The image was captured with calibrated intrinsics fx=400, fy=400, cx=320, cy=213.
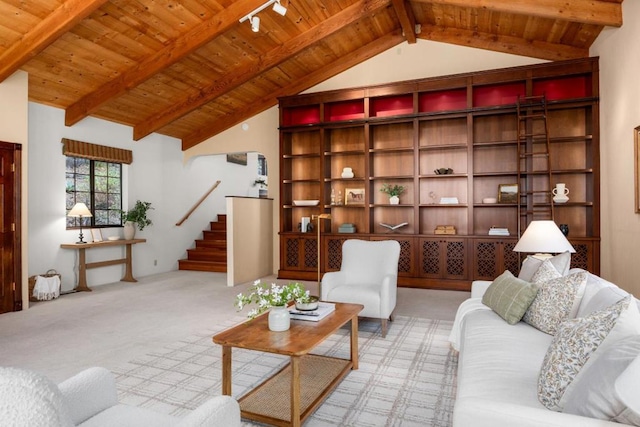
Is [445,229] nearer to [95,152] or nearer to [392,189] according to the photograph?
[392,189]

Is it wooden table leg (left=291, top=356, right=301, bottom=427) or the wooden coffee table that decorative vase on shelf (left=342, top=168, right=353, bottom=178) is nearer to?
the wooden coffee table

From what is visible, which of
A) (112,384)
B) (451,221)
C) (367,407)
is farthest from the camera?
(451,221)

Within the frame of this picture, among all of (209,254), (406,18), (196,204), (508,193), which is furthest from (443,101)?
(196,204)

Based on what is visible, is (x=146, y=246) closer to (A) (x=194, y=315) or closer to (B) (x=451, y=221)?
(A) (x=194, y=315)

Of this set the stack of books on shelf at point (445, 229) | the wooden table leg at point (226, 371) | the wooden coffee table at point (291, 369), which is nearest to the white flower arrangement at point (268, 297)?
the wooden coffee table at point (291, 369)

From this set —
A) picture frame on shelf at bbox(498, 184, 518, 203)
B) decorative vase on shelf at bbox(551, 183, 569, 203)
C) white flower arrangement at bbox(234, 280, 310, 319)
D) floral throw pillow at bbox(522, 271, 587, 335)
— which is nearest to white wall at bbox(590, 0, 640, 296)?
decorative vase on shelf at bbox(551, 183, 569, 203)

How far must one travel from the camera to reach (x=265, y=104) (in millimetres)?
7340

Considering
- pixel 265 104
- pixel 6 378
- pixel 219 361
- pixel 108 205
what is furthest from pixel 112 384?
pixel 265 104

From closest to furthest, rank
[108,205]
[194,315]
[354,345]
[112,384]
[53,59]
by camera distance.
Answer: [112,384]
[354,345]
[194,315]
[53,59]
[108,205]

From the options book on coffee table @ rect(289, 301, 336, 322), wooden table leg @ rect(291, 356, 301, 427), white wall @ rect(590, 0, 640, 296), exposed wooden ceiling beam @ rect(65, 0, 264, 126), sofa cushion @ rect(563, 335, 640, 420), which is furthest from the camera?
exposed wooden ceiling beam @ rect(65, 0, 264, 126)

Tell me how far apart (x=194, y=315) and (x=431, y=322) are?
8.51 ft

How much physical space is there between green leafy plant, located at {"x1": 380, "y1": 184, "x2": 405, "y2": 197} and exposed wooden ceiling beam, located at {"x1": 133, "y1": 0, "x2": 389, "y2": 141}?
7.92 feet

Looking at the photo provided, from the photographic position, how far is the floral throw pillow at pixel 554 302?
7.36ft

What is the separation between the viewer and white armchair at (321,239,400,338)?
3.70 metres
